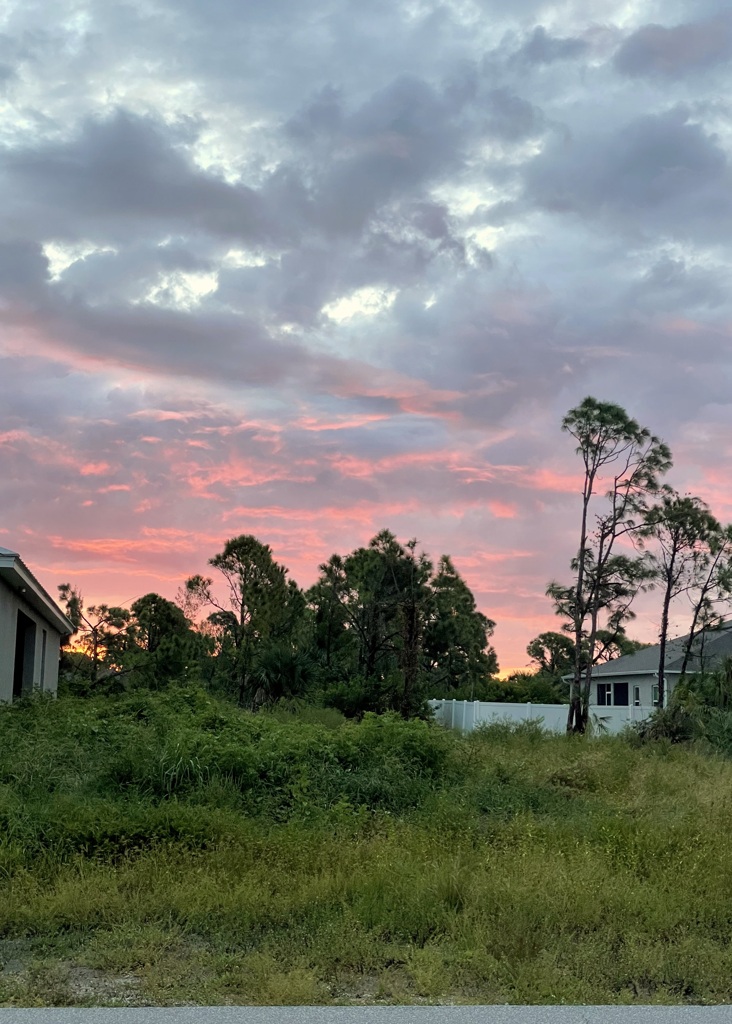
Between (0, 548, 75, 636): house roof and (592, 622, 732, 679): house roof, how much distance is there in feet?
83.0

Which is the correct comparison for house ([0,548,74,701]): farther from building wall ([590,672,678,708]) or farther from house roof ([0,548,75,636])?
building wall ([590,672,678,708])

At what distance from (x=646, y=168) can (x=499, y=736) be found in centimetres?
1338

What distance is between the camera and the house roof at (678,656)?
131 ft

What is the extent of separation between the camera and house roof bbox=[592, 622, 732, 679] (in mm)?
40000

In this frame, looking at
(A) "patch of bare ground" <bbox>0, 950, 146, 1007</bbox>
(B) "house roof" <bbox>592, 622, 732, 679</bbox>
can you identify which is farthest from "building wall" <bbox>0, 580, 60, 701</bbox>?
(B) "house roof" <bbox>592, 622, 732, 679</bbox>

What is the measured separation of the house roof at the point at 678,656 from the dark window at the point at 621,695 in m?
0.91

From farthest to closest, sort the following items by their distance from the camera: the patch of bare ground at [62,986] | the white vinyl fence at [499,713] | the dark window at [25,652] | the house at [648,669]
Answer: the house at [648,669], the white vinyl fence at [499,713], the dark window at [25,652], the patch of bare ground at [62,986]

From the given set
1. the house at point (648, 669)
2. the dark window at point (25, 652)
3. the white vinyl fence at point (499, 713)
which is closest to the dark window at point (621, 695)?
the house at point (648, 669)

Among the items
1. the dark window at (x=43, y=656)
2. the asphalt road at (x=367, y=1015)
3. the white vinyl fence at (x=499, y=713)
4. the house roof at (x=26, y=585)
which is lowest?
the white vinyl fence at (x=499, y=713)

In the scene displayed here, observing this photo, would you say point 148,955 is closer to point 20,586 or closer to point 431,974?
point 431,974

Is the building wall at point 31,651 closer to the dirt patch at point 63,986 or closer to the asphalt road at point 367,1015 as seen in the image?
the dirt patch at point 63,986

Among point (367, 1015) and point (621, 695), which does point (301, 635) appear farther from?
point (367, 1015)

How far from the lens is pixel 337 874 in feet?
24.7

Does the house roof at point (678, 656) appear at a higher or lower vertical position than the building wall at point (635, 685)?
higher
